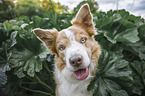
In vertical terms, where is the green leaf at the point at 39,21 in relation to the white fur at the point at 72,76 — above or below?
above

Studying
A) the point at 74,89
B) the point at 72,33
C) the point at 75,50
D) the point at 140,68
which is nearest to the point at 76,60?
the point at 75,50

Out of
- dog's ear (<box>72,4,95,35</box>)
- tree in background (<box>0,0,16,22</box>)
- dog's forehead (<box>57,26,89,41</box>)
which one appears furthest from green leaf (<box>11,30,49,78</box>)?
tree in background (<box>0,0,16,22</box>)

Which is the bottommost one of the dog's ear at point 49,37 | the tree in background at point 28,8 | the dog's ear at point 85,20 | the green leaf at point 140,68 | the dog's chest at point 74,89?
the dog's chest at point 74,89

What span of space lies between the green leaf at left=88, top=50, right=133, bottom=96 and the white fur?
0.14 m

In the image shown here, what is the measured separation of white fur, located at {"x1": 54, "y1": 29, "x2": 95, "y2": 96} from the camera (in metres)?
1.43

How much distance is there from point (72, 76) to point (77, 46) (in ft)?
1.66

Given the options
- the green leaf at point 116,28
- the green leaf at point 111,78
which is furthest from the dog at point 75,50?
the green leaf at point 116,28

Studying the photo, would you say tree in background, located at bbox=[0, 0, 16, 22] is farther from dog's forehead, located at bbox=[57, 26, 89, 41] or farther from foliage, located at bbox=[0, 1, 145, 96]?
dog's forehead, located at bbox=[57, 26, 89, 41]

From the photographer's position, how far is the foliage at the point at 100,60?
5.34 feet

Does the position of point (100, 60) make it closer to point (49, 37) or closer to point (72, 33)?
point (72, 33)

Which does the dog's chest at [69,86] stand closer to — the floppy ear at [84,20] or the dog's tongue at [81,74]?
the dog's tongue at [81,74]

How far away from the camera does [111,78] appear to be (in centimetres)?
163

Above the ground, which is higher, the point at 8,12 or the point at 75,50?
the point at 8,12

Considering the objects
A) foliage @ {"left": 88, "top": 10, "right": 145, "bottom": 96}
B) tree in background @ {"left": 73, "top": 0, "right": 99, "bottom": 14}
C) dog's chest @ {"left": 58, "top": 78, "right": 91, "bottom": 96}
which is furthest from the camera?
tree in background @ {"left": 73, "top": 0, "right": 99, "bottom": 14}
